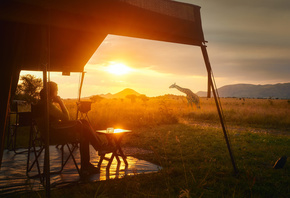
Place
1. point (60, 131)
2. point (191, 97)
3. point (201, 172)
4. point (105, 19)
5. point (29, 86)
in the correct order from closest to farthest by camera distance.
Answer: point (105, 19), point (60, 131), point (201, 172), point (191, 97), point (29, 86)

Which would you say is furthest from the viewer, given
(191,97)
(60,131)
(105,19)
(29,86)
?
(29,86)

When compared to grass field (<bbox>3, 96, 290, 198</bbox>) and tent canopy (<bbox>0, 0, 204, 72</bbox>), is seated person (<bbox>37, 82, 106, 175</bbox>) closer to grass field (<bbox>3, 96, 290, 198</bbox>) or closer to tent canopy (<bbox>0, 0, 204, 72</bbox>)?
grass field (<bbox>3, 96, 290, 198</bbox>)

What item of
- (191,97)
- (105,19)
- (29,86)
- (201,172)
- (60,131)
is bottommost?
(201,172)

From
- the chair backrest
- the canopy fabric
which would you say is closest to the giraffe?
the canopy fabric

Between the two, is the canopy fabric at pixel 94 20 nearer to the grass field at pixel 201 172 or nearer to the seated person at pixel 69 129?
the seated person at pixel 69 129

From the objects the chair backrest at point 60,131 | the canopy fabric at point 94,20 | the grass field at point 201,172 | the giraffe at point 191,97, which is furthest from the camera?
the giraffe at point 191,97

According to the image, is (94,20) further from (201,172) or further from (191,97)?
(191,97)

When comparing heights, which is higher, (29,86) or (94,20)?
(29,86)

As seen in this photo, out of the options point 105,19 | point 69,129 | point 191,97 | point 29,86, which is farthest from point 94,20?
point 29,86

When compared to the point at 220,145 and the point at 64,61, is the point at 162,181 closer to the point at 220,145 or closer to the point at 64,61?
the point at 220,145

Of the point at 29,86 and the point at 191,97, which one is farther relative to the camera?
the point at 29,86

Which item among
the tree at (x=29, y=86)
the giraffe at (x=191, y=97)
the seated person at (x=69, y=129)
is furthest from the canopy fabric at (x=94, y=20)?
the tree at (x=29, y=86)

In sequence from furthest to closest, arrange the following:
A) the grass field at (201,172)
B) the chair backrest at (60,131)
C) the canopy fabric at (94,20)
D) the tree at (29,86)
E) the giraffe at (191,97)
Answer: the tree at (29,86) → the giraffe at (191,97) → the chair backrest at (60,131) → the grass field at (201,172) → the canopy fabric at (94,20)

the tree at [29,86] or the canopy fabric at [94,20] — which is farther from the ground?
the tree at [29,86]
